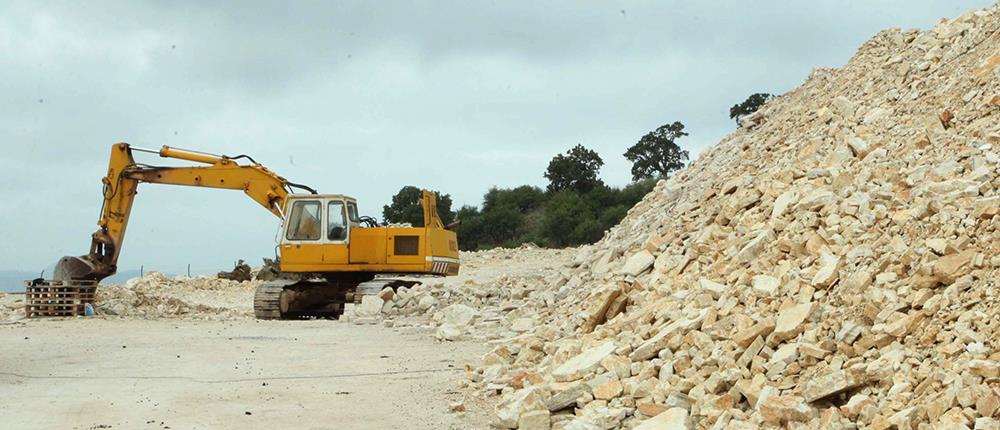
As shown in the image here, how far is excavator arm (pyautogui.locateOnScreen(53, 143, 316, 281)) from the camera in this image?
19.3 meters

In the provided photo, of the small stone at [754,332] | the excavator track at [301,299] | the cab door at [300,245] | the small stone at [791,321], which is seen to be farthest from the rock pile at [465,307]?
the small stone at [791,321]

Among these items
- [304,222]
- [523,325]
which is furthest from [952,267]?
[304,222]

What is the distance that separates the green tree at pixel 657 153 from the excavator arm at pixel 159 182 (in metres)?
38.6

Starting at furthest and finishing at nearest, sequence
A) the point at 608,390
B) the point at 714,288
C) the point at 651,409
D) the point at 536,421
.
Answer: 1. the point at 714,288
2. the point at 608,390
3. the point at 536,421
4. the point at 651,409

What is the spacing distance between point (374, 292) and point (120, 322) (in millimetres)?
4480

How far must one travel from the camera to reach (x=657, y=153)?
186 feet

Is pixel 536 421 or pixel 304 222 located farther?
pixel 304 222

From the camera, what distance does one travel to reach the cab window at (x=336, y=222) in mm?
18844

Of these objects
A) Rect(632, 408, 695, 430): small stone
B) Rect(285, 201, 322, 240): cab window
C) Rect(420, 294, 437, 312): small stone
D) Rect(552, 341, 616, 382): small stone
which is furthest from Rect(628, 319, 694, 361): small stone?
Rect(285, 201, 322, 240): cab window

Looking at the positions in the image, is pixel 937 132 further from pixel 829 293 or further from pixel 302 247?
pixel 302 247

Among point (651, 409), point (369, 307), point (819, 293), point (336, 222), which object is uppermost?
point (336, 222)

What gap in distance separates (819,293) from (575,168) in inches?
1907

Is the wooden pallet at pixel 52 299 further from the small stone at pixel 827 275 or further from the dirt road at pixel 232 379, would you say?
the small stone at pixel 827 275

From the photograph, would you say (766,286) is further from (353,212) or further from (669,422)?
(353,212)
